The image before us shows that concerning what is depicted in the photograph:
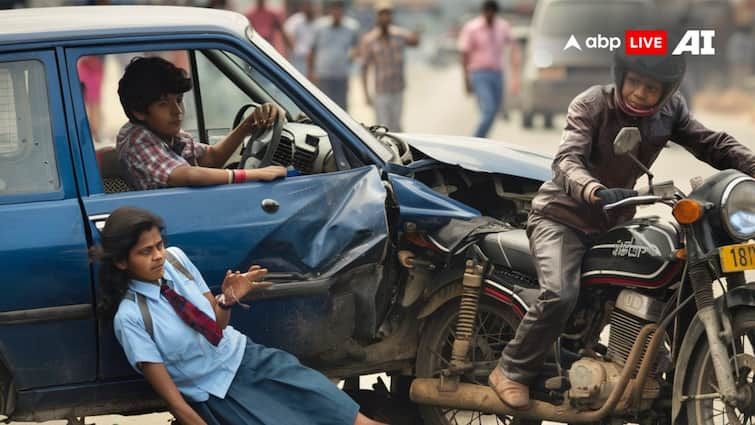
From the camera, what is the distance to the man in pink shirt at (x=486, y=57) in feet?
51.5

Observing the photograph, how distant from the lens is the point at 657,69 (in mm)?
5051

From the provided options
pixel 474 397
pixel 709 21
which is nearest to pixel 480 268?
pixel 474 397

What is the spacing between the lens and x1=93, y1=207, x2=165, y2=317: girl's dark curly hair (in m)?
4.98

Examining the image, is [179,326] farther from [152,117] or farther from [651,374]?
[651,374]

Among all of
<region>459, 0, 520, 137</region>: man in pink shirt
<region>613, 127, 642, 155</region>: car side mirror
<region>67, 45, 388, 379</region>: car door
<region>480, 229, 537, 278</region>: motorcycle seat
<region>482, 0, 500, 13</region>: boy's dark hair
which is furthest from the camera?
<region>482, 0, 500, 13</region>: boy's dark hair

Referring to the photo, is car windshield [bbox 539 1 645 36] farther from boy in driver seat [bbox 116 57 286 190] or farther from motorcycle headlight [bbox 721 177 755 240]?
motorcycle headlight [bbox 721 177 755 240]

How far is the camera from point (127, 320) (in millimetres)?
5012

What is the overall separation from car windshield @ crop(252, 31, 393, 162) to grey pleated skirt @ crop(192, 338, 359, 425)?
103 centimetres

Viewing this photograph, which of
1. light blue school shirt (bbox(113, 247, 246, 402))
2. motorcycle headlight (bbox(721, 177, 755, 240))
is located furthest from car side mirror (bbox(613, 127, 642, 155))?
light blue school shirt (bbox(113, 247, 246, 402))

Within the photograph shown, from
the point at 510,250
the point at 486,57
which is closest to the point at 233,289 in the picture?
the point at 510,250

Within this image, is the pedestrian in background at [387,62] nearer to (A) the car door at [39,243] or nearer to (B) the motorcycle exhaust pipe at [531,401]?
(B) the motorcycle exhaust pipe at [531,401]

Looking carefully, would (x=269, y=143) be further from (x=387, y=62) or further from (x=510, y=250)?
(x=387, y=62)

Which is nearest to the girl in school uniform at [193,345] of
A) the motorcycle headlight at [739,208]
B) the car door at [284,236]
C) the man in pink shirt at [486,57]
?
the car door at [284,236]

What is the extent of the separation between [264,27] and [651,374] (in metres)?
12.2
